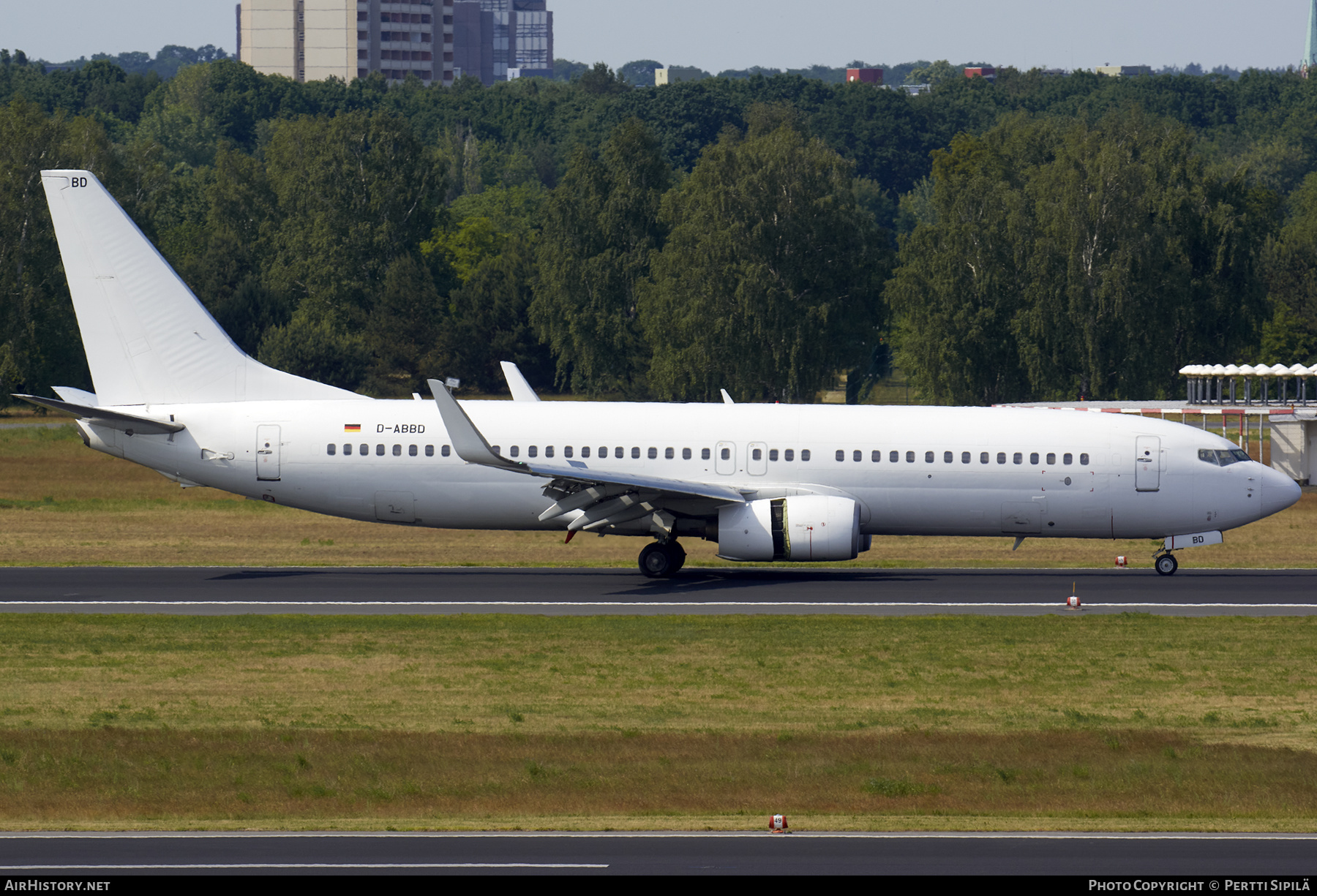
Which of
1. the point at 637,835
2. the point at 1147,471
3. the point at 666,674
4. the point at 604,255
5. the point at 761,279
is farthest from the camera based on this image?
the point at 604,255

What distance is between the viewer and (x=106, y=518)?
1989 inches

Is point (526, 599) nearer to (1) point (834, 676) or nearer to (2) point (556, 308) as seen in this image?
(1) point (834, 676)

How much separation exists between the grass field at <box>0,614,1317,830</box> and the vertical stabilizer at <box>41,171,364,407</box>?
952cm

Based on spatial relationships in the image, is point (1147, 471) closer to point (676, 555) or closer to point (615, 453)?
point (676, 555)

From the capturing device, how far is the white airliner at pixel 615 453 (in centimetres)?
3709

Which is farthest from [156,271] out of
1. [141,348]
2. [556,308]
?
[556,308]

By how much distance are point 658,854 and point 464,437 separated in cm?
2019

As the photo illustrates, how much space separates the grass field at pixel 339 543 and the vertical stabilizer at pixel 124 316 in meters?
4.83

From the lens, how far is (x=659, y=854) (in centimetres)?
1550

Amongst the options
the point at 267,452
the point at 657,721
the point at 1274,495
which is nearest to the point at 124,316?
the point at 267,452

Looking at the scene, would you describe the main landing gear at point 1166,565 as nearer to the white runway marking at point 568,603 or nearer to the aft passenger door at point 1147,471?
the aft passenger door at point 1147,471

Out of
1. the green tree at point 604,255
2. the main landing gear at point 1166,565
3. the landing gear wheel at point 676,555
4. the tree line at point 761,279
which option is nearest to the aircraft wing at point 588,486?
the landing gear wheel at point 676,555

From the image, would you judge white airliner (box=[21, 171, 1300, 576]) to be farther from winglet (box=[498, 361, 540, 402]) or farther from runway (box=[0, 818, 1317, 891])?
runway (box=[0, 818, 1317, 891])

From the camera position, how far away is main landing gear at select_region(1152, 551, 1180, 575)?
38375 mm
